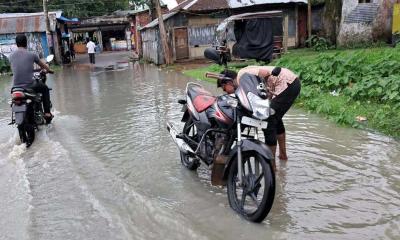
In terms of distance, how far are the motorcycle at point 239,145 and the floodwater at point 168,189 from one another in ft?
0.76

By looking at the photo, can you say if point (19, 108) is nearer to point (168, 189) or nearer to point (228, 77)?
point (168, 189)

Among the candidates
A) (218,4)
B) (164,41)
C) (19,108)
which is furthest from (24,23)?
(19,108)

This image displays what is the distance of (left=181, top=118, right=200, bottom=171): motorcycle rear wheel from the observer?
553 cm

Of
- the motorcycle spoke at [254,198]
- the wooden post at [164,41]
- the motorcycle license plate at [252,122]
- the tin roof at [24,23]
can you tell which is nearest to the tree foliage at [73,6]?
the tin roof at [24,23]

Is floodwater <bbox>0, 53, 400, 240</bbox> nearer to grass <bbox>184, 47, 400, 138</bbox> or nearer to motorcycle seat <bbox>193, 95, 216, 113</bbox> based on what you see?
grass <bbox>184, 47, 400, 138</bbox>

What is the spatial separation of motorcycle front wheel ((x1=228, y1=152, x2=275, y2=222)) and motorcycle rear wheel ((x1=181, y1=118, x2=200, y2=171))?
107 centimetres

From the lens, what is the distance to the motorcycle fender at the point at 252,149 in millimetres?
3834

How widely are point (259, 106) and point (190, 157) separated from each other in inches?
74.0

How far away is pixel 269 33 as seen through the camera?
1953 cm

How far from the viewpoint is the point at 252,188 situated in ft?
13.5

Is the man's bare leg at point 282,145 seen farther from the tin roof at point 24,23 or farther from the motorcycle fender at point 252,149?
the tin roof at point 24,23

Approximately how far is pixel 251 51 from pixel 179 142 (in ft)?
49.5

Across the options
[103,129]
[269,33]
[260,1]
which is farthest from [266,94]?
[260,1]

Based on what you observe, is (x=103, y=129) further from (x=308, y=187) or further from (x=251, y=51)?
(x=251, y=51)
